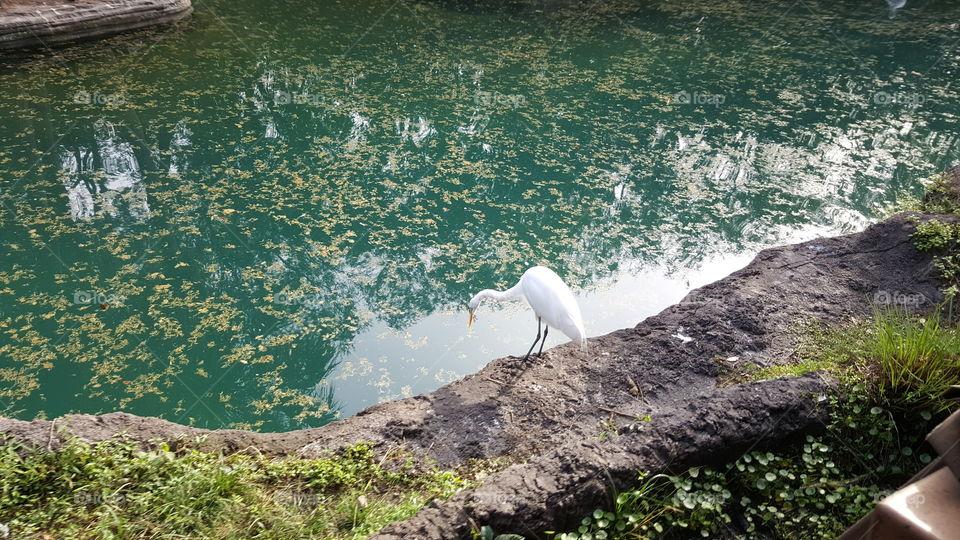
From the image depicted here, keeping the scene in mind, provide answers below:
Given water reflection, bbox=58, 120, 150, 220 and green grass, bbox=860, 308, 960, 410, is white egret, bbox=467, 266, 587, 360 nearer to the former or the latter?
green grass, bbox=860, 308, 960, 410

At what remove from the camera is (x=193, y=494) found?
2.01 meters

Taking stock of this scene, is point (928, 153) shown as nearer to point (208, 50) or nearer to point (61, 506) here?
point (61, 506)

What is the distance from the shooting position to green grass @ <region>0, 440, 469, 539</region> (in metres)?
1.89

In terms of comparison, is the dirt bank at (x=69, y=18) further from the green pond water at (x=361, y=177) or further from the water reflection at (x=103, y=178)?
the water reflection at (x=103, y=178)

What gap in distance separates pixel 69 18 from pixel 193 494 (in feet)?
24.1

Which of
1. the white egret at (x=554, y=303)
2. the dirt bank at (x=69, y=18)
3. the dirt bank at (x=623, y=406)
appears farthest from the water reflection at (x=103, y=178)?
the white egret at (x=554, y=303)

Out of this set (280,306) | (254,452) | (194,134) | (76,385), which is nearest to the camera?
(254,452)

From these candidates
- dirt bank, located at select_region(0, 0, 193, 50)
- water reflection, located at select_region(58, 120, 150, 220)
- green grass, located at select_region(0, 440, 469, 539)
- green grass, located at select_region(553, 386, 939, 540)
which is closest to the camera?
green grass, located at select_region(553, 386, 939, 540)

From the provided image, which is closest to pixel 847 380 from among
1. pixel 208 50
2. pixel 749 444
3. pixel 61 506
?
pixel 749 444

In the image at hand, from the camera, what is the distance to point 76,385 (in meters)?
3.09

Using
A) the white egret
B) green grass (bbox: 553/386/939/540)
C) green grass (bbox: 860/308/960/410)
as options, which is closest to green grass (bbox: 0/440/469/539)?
green grass (bbox: 553/386/939/540)

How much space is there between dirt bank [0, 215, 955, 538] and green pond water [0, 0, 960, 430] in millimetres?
328

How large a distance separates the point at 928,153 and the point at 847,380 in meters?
4.94

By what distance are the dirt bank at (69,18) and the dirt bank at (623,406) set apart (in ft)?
21.3
